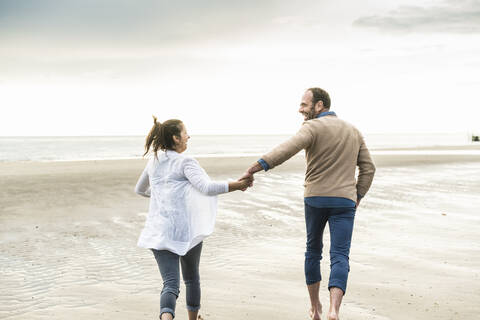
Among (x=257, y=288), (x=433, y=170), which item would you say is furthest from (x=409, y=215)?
(x=433, y=170)

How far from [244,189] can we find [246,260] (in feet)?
9.46

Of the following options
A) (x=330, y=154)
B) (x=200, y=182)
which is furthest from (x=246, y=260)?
(x=200, y=182)

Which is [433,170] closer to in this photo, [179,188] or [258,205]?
[258,205]

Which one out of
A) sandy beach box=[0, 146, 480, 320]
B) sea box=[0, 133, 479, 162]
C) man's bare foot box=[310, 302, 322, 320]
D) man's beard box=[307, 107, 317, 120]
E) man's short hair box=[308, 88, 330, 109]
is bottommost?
sea box=[0, 133, 479, 162]

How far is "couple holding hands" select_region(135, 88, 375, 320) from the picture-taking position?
3.84m

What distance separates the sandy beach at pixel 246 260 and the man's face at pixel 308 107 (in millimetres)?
1939

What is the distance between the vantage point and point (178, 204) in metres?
3.88

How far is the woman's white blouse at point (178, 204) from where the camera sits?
3816 mm

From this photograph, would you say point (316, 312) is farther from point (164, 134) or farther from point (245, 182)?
point (164, 134)

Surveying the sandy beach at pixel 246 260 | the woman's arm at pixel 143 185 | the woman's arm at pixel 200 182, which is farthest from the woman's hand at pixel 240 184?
the sandy beach at pixel 246 260

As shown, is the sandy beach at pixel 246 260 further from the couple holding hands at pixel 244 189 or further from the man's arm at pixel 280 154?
the man's arm at pixel 280 154

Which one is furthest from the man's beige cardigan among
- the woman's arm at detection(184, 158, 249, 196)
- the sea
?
the sea

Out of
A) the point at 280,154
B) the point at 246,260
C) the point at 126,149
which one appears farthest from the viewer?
the point at 126,149

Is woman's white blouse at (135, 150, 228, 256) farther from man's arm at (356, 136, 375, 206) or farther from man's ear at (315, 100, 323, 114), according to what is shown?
man's arm at (356, 136, 375, 206)
